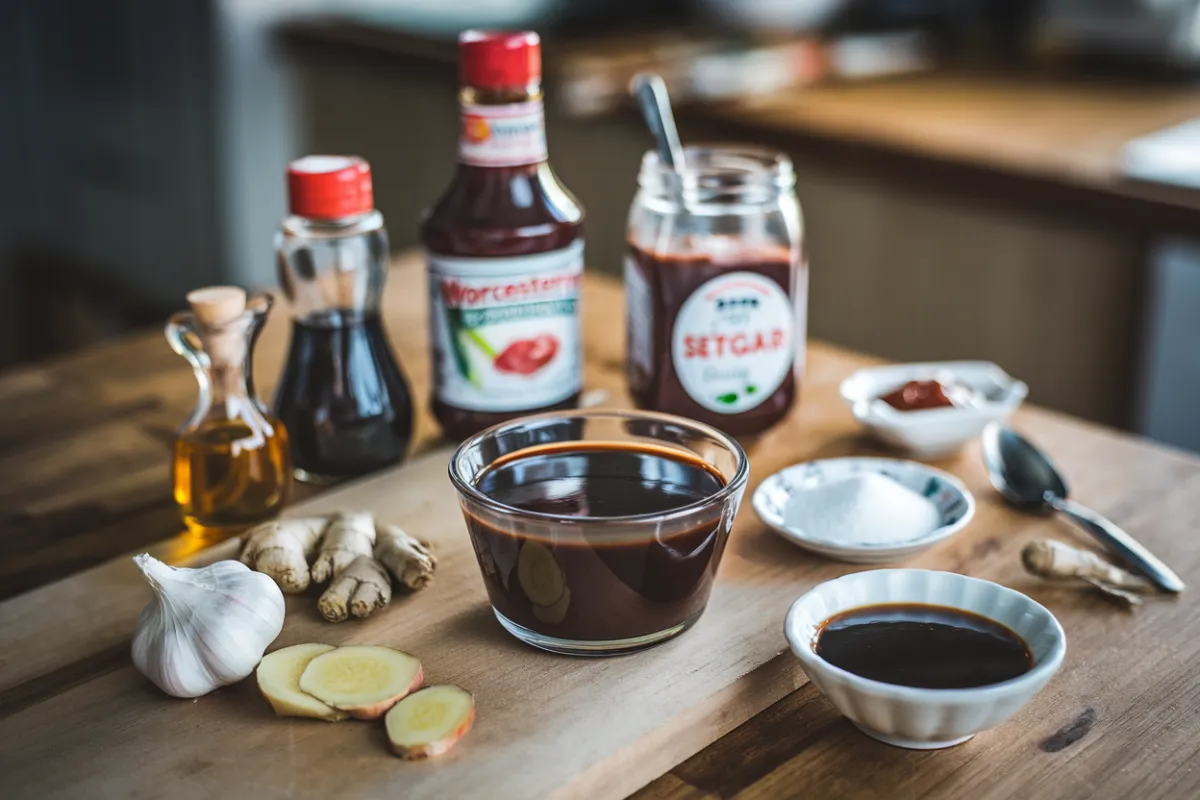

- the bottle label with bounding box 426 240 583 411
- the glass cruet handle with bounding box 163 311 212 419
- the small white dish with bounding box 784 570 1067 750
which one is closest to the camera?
the small white dish with bounding box 784 570 1067 750

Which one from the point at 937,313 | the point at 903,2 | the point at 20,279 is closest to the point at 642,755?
the point at 937,313

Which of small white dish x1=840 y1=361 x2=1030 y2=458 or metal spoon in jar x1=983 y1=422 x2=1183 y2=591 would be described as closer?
metal spoon in jar x1=983 y1=422 x2=1183 y2=591

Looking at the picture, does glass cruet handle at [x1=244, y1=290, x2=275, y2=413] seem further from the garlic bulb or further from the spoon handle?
the spoon handle

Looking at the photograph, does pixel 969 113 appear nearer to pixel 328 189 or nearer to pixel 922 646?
pixel 328 189

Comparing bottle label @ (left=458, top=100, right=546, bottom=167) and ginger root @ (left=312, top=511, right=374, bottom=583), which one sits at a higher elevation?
bottle label @ (left=458, top=100, right=546, bottom=167)

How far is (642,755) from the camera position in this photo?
70 cm

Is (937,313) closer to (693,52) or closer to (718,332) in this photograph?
(693,52)

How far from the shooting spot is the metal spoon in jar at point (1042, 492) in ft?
2.96

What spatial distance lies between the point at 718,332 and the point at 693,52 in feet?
6.53

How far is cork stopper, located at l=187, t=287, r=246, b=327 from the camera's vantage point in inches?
36.1

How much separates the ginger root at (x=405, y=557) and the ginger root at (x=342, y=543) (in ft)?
0.04

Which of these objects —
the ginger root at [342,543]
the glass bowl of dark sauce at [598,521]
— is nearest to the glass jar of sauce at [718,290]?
the glass bowl of dark sauce at [598,521]

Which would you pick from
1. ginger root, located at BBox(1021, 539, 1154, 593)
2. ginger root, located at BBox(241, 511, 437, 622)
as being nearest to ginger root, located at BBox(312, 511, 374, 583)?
ginger root, located at BBox(241, 511, 437, 622)

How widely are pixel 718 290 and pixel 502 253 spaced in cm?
18
